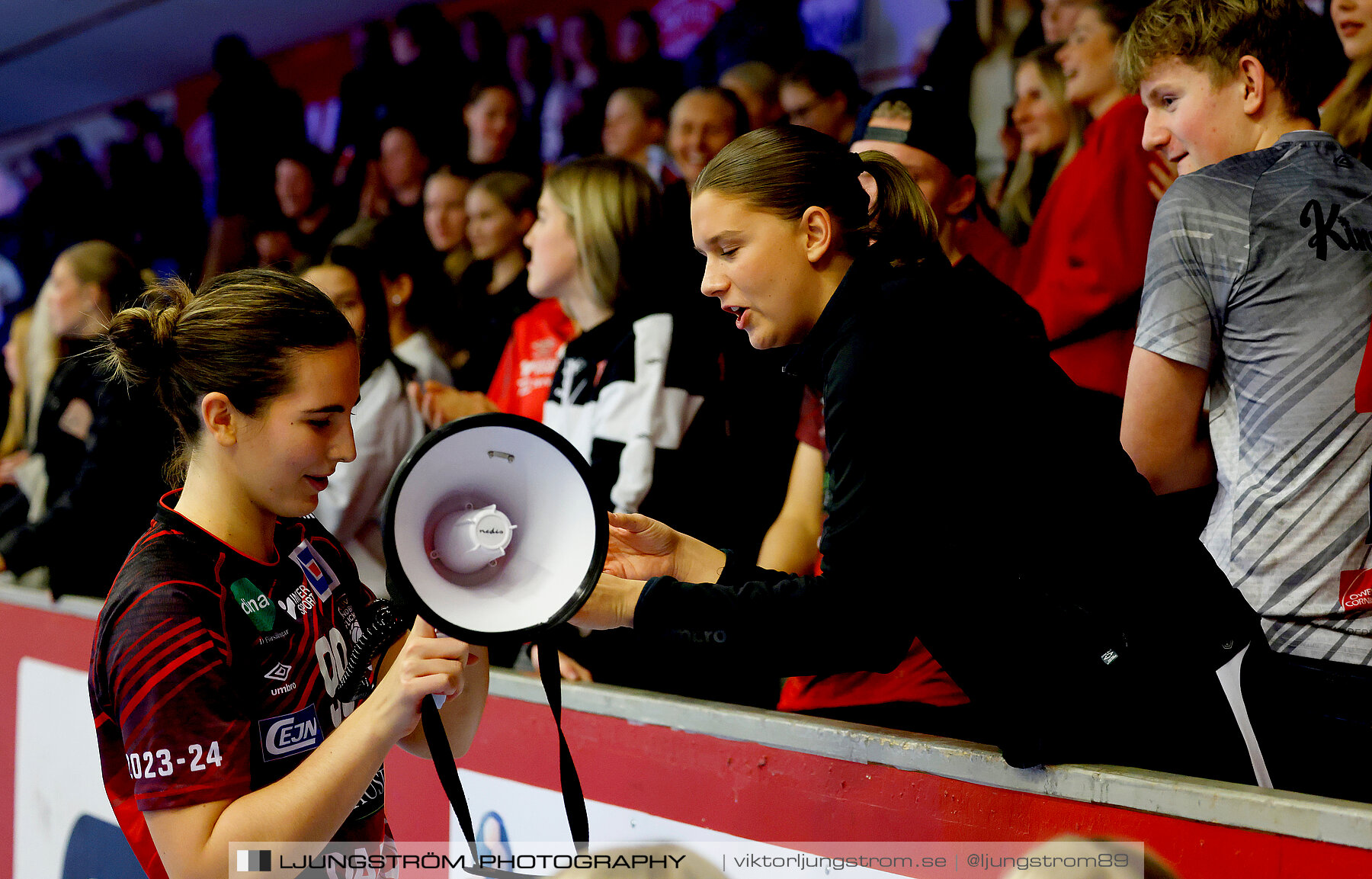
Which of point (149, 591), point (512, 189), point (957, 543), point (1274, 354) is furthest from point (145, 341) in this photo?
point (512, 189)

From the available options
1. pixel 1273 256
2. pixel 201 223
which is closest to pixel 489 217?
pixel 1273 256

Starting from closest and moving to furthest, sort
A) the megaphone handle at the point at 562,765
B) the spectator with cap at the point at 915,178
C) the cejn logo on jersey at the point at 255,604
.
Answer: the megaphone handle at the point at 562,765 < the cejn logo on jersey at the point at 255,604 < the spectator with cap at the point at 915,178

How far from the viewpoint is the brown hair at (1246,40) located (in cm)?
187

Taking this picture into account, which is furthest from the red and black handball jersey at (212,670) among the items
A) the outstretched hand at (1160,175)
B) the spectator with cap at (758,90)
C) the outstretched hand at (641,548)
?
the spectator with cap at (758,90)

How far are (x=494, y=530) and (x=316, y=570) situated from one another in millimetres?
431

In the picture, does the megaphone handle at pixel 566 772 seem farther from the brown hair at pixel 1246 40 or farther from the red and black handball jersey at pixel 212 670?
the brown hair at pixel 1246 40

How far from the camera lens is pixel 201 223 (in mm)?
6973

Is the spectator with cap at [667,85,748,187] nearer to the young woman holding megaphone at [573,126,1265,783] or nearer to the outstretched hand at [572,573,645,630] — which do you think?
the young woman holding megaphone at [573,126,1265,783]

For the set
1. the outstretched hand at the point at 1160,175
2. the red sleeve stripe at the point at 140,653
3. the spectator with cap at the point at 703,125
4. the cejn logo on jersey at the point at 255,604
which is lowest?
the outstretched hand at the point at 1160,175

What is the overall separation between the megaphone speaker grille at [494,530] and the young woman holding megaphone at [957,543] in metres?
0.12

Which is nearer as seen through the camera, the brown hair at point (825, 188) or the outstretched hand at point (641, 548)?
the brown hair at point (825, 188)

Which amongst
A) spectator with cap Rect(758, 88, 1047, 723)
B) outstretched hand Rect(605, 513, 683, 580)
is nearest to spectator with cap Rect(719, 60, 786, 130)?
spectator with cap Rect(758, 88, 1047, 723)

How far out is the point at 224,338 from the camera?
1651 mm

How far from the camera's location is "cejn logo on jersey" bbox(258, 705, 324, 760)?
5.21 feet
